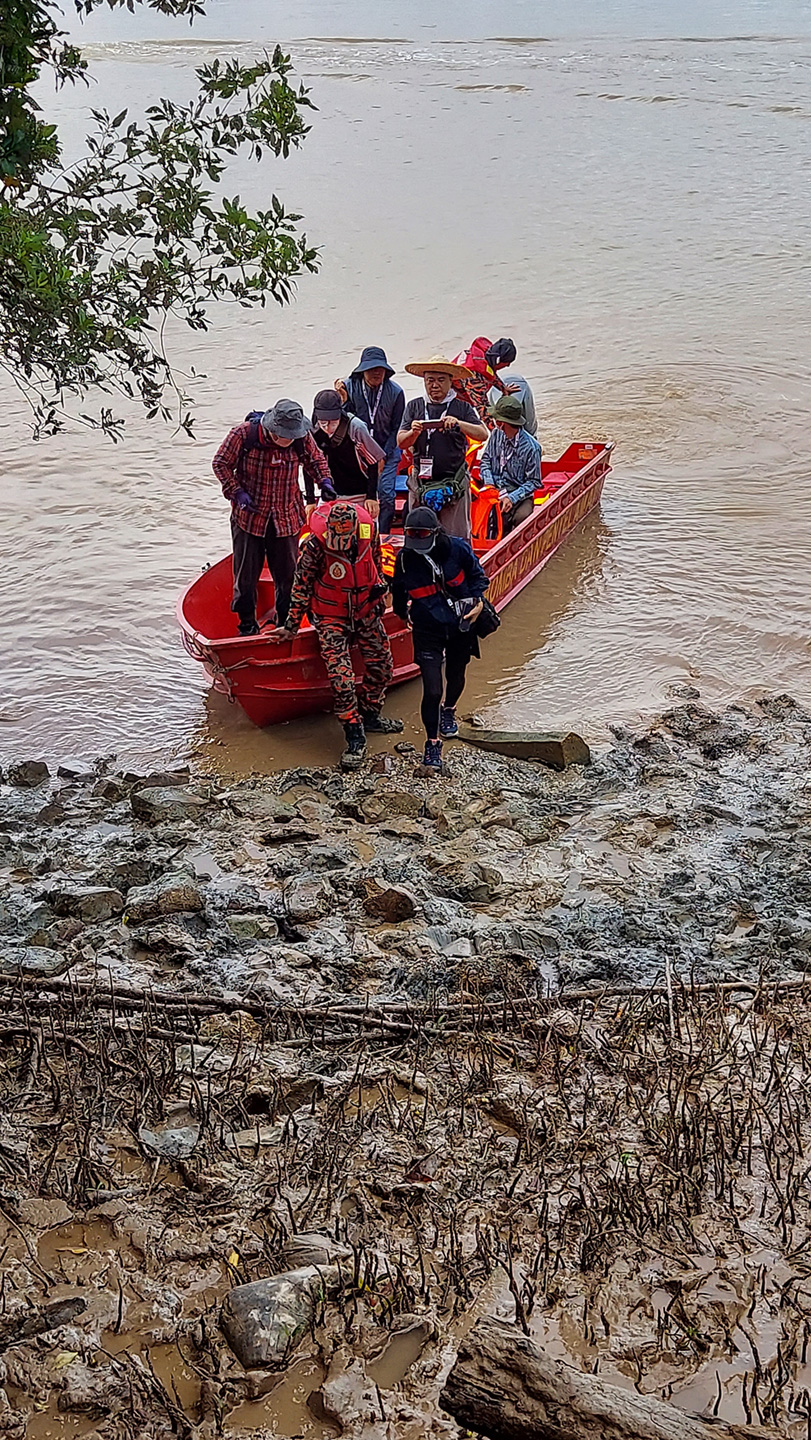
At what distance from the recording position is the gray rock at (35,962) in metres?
5.48

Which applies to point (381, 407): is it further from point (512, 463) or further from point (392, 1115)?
point (392, 1115)

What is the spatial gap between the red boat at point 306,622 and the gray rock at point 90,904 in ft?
7.74

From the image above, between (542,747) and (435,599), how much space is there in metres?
1.20

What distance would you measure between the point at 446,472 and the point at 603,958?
13.7 feet

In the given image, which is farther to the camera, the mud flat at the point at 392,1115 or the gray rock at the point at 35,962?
the gray rock at the point at 35,962

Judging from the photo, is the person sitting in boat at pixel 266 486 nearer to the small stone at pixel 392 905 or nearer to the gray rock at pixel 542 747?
the gray rock at pixel 542 747

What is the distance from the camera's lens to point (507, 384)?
1031 cm

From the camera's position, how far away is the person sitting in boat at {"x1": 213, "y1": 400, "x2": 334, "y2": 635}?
8.44 metres

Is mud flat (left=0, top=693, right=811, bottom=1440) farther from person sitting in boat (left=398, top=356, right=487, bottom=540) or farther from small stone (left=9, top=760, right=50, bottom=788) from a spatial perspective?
person sitting in boat (left=398, top=356, right=487, bottom=540)

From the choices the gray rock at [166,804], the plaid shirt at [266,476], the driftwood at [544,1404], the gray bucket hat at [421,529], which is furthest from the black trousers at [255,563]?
the driftwood at [544,1404]

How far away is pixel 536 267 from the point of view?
21.1m

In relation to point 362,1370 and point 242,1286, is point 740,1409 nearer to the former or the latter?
point 362,1370

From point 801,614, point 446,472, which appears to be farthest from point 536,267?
point 446,472

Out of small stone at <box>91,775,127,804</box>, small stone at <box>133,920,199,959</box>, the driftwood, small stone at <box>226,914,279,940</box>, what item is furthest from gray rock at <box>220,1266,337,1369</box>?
small stone at <box>91,775,127,804</box>
